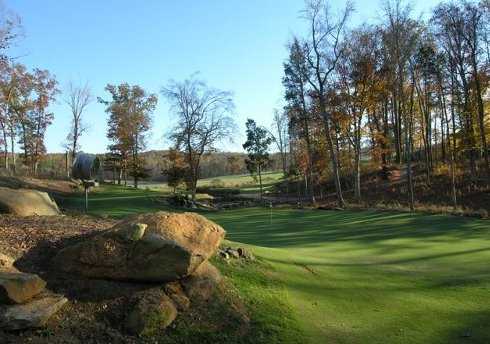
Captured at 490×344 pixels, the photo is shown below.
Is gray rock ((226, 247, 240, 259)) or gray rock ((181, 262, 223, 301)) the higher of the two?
gray rock ((226, 247, 240, 259))

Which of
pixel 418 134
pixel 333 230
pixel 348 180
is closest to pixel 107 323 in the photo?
pixel 333 230

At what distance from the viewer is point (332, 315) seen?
27.2 feet

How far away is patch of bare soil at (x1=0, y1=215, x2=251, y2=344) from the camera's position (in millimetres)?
6129

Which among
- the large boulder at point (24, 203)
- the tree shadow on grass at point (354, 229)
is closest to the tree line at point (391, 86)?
the tree shadow on grass at point (354, 229)

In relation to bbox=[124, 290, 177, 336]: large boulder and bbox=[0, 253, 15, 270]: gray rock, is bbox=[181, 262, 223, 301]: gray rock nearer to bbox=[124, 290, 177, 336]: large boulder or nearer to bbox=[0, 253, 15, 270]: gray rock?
bbox=[124, 290, 177, 336]: large boulder

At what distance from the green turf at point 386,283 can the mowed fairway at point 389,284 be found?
0.05ft

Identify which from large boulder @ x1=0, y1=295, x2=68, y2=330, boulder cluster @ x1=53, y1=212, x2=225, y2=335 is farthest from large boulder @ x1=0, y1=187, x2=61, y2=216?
large boulder @ x1=0, y1=295, x2=68, y2=330

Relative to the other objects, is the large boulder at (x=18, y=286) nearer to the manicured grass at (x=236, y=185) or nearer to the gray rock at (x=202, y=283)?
the gray rock at (x=202, y=283)

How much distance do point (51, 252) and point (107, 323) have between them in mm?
1782

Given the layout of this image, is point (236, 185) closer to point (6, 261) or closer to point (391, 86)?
point (391, 86)

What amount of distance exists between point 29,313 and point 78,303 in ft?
2.60

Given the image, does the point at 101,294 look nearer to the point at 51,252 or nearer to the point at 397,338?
the point at 51,252

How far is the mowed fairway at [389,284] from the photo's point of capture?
779 cm

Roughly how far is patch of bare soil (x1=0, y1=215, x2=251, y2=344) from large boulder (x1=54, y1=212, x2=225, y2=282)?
16 centimetres
